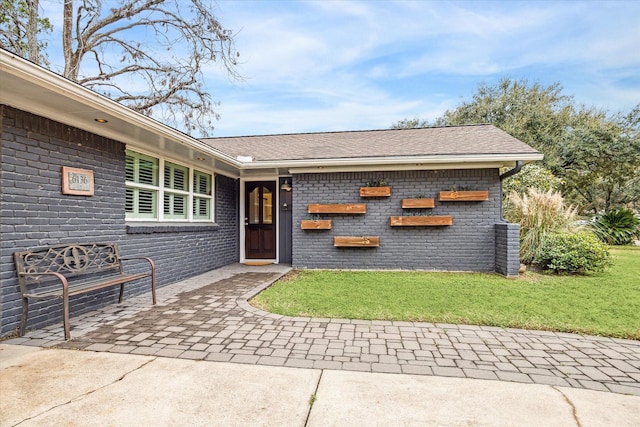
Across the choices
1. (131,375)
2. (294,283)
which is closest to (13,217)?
(131,375)

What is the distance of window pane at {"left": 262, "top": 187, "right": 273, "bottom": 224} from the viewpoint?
343 inches

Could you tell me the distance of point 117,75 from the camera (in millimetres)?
11031

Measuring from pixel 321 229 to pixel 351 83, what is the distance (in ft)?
38.1

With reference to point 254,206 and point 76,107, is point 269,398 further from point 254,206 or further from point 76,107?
point 254,206

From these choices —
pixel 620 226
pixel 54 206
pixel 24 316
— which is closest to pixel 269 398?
pixel 24 316

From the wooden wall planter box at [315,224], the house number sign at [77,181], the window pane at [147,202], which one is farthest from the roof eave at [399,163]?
the house number sign at [77,181]

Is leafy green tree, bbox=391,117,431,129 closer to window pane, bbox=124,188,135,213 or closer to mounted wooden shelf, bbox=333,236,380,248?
mounted wooden shelf, bbox=333,236,380,248

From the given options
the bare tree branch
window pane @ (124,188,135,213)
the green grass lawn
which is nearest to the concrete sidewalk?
the green grass lawn

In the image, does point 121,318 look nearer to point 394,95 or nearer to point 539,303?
point 539,303

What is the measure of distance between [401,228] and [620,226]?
10683 millimetres

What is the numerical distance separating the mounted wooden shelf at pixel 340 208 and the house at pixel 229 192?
0.10 feet

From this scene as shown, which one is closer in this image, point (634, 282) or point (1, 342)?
point (1, 342)

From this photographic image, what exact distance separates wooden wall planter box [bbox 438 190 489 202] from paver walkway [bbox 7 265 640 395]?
3.79m

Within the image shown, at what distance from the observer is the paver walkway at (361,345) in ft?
8.48
